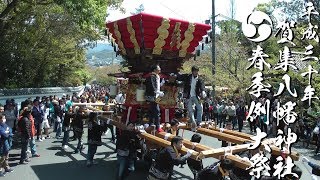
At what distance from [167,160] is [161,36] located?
3481 millimetres

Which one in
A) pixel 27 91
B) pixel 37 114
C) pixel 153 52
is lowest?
pixel 37 114

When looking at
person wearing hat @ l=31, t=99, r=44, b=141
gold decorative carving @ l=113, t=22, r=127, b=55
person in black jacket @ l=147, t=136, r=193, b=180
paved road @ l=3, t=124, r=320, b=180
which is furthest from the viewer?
person wearing hat @ l=31, t=99, r=44, b=141

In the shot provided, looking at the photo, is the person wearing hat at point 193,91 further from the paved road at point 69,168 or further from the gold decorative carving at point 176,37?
the paved road at point 69,168

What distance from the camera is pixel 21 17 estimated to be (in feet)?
62.2

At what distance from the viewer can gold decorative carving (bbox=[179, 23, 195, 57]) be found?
9.47 meters

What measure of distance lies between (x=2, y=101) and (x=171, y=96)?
9686 mm

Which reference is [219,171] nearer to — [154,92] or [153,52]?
[154,92]

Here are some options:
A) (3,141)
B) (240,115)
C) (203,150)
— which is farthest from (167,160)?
(240,115)

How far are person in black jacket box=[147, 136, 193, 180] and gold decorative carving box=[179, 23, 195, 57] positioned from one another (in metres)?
3.50

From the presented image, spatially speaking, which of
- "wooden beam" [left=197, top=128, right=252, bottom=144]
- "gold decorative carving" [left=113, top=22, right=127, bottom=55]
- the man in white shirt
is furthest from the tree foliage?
"wooden beam" [left=197, top=128, right=252, bottom=144]

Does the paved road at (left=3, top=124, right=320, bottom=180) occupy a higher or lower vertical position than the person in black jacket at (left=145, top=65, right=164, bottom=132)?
lower

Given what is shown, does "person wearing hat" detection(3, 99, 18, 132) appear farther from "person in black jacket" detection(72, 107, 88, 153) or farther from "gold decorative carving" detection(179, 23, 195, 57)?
"gold decorative carving" detection(179, 23, 195, 57)

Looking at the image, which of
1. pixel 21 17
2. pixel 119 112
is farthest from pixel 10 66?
pixel 119 112

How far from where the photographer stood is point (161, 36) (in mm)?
9211
